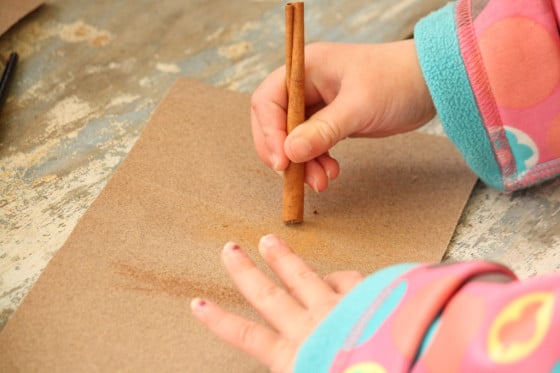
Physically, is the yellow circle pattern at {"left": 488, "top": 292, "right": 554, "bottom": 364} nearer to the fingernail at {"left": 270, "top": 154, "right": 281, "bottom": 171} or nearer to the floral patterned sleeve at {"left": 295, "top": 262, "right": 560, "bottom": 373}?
the floral patterned sleeve at {"left": 295, "top": 262, "right": 560, "bottom": 373}

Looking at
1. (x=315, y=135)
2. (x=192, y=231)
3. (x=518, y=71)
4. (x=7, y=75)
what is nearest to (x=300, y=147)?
(x=315, y=135)

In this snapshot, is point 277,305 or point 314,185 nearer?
point 277,305

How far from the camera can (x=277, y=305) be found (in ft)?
1.89

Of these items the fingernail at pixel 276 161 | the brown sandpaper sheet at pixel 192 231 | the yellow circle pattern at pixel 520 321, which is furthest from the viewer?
the fingernail at pixel 276 161

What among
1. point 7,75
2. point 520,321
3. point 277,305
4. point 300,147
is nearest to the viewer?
point 520,321

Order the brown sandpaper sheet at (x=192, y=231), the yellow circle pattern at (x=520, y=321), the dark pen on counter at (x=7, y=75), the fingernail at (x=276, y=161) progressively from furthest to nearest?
the dark pen on counter at (x=7, y=75), the fingernail at (x=276, y=161), the brown sandpaper sheet at (x=192, y=231), the yellow circle pattern at (x=520, y=321)

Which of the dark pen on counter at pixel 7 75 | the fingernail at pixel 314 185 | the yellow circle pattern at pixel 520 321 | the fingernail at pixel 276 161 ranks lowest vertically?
the fingernail at pixel 314 185

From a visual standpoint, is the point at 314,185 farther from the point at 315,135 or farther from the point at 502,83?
the point at 502,83

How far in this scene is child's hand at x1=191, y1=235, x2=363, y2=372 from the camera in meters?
0.55

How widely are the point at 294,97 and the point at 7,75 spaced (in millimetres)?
413

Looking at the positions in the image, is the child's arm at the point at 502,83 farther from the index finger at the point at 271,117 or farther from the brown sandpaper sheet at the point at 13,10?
the brown sandpaper sheet at the point at 13,10

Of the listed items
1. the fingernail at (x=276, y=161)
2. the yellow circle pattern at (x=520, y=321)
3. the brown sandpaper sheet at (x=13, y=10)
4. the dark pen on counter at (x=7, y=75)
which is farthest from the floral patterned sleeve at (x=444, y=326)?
the brown sandpaper sheet at (x=13, y=10)

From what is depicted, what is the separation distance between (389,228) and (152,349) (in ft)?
0.93

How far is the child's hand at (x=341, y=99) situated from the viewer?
2.39 ft
